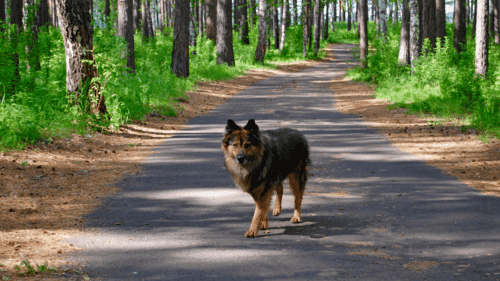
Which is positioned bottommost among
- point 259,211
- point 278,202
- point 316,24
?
point 278,202

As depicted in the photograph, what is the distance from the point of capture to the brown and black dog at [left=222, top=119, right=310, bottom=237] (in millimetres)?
5430

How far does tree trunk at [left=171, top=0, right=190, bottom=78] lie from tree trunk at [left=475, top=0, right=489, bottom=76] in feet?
43.6

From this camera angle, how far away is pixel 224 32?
1153 inches

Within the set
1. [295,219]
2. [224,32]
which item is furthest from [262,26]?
[295,219]

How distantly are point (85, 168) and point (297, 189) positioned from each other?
15.5 ft

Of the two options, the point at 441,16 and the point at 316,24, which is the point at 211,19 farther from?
the point at 316,24

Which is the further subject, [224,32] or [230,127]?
[224,32]

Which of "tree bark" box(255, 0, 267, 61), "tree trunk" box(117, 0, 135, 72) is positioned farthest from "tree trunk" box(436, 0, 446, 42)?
"tree trunk" box(117, 0, 135, 72)

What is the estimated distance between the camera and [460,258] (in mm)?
4891

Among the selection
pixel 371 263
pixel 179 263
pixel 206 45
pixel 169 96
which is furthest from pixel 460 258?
pixel 206 45

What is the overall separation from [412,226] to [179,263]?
3.01 m

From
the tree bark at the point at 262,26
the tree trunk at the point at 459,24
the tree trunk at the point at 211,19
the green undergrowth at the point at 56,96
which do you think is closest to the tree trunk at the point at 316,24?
the tree bark at the point at 262,26

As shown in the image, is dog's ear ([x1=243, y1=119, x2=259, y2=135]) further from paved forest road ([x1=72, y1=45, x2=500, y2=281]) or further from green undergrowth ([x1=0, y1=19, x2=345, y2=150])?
green undergrowth ([x1=0, y1=19, x2=345, y2=150])

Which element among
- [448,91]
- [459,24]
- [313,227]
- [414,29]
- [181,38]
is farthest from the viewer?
[459,24]
